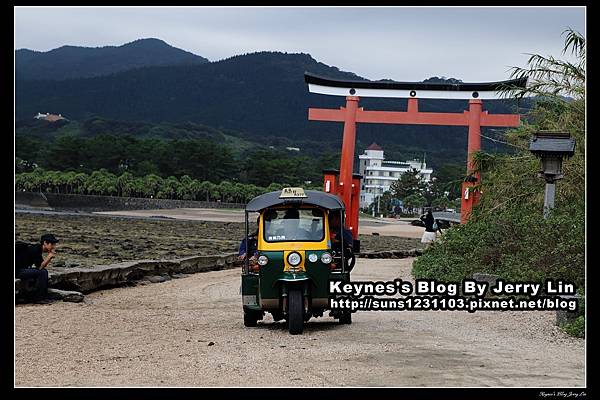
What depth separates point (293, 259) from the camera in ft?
33.1

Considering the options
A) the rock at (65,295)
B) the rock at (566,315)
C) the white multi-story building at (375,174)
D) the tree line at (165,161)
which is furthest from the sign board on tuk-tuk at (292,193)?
the white multi-story building at (375,174)

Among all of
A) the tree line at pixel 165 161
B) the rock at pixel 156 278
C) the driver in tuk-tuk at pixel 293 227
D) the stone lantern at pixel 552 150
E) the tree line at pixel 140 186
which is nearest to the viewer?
the driver in tuk-tuk at pixel 293 227

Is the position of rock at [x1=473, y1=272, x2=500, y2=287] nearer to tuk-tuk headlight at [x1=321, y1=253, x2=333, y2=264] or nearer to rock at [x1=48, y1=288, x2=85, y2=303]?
tuk-tuk headlight at [x1=321, y1=253, x2=333, y2=264]

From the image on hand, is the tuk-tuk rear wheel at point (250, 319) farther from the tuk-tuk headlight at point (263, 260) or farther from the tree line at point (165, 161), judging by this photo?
the tree line at point (165, 161)

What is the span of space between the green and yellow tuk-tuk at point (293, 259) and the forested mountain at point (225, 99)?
130649 millimetres

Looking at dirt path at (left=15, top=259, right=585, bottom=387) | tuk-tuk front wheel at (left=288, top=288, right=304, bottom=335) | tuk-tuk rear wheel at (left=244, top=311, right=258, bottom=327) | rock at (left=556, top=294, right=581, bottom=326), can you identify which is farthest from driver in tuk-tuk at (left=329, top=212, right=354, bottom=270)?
rock at (left=556, top=294, right=581, bottom=326)

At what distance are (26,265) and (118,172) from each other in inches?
2928

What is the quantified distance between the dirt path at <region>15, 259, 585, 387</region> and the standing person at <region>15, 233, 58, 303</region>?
289 mm

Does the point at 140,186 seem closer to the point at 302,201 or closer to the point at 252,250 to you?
the point at 252,250

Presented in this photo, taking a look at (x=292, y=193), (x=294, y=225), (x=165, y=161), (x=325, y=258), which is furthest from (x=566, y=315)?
(x=165, y=161)

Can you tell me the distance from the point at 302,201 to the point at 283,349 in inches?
79.1

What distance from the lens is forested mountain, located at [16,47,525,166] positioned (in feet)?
504

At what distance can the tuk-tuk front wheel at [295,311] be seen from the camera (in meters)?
10.0
